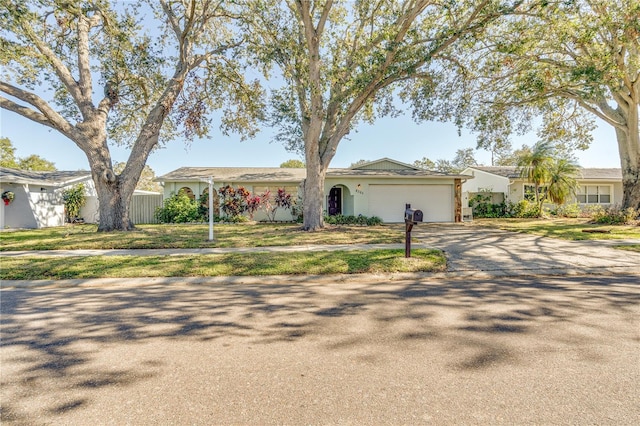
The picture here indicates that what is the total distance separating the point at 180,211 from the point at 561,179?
78.1ft

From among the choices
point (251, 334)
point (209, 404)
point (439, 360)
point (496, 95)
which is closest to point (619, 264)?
point (439, 360)

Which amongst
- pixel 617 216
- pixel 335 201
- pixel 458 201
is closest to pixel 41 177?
pixel 335 201

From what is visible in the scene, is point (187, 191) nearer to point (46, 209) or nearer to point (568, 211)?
point (46, 209)

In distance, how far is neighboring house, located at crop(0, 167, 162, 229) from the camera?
1644 cm

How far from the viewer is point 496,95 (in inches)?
610

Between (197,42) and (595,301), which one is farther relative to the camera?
(197,42)

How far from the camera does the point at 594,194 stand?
24781 millimetres

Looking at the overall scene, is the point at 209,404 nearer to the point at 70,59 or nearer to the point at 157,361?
the point at 157,361

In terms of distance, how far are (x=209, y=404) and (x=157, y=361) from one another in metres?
0.96

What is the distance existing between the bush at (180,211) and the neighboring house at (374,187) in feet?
2.72

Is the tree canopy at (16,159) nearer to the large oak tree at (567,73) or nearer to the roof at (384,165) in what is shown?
the roof at (384,165)

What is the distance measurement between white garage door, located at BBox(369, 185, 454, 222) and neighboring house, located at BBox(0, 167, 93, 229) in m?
18.4

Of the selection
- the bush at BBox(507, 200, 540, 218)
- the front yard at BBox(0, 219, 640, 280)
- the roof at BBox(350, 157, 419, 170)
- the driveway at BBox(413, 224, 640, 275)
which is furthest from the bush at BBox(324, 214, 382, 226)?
the bush at BBox(507, 200, 540, 218)

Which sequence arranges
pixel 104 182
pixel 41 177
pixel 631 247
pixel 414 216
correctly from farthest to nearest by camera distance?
pixel 41 177, pixel 104 182, pixel 631 247, pixel 414 216
